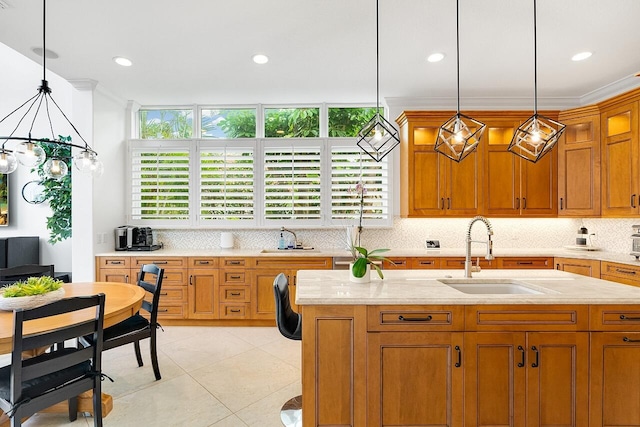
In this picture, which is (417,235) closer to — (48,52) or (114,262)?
(114,262)

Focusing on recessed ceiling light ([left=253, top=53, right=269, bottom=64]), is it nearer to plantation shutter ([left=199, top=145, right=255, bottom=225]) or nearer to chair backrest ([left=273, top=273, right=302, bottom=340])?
plantation shutter ([left=199, top=145, right=255, bottom=225])

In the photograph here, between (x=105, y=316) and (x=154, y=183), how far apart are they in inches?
115

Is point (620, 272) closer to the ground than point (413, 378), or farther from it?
farther from it

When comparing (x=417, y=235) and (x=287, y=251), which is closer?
(x=287, y=251)

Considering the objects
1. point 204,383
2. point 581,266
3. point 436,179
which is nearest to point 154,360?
point 204,383

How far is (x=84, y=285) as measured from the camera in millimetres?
2795

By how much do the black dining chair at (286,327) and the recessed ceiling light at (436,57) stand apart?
104 inches

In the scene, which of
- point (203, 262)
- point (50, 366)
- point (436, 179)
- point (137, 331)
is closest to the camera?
point (50, 366)

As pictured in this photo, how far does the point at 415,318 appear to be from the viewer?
1837 mm

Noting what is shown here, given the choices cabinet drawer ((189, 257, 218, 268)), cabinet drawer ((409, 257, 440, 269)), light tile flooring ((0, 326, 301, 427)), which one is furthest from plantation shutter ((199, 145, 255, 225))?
cabinet drawer ((409, 257, 440, 269))

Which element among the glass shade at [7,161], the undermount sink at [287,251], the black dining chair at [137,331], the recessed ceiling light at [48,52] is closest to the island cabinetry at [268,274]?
the undermount sink at [287,251]

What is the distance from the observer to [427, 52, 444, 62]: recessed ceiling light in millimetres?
3192

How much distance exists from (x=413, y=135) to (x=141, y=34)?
3.13 meters

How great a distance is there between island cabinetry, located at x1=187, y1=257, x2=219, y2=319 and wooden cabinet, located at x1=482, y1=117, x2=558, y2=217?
355cm
